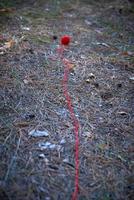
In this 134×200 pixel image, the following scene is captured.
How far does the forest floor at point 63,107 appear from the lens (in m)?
1.49

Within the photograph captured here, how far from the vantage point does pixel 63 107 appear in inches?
78.2

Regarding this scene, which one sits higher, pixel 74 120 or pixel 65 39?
pixel 65 39

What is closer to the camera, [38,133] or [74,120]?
[38,133]

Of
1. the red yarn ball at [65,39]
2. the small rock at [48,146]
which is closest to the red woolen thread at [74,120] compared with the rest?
the small rock at [48,146]

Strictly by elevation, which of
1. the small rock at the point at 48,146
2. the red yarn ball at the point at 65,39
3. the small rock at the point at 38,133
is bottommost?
the small rock at the point at 48,146

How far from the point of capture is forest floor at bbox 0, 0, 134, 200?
149cm

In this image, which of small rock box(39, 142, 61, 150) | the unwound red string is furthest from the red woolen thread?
small rock box(39, 142, 61, 150)

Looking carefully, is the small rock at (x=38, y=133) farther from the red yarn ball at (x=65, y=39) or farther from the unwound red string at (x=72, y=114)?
the red yarn ball at (x=65, y=39)

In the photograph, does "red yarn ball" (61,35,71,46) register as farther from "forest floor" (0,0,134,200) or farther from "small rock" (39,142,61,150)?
"small rock" (39,142,61,150)

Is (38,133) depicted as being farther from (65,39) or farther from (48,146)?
(65,39)

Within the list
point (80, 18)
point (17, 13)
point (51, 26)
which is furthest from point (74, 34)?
point (17, 13)

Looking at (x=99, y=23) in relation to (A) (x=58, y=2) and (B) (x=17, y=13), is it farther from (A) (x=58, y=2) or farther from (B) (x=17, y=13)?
(B) (x=17, y=13)

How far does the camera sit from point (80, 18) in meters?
3.44

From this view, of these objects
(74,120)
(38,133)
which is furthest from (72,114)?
(38,133)
